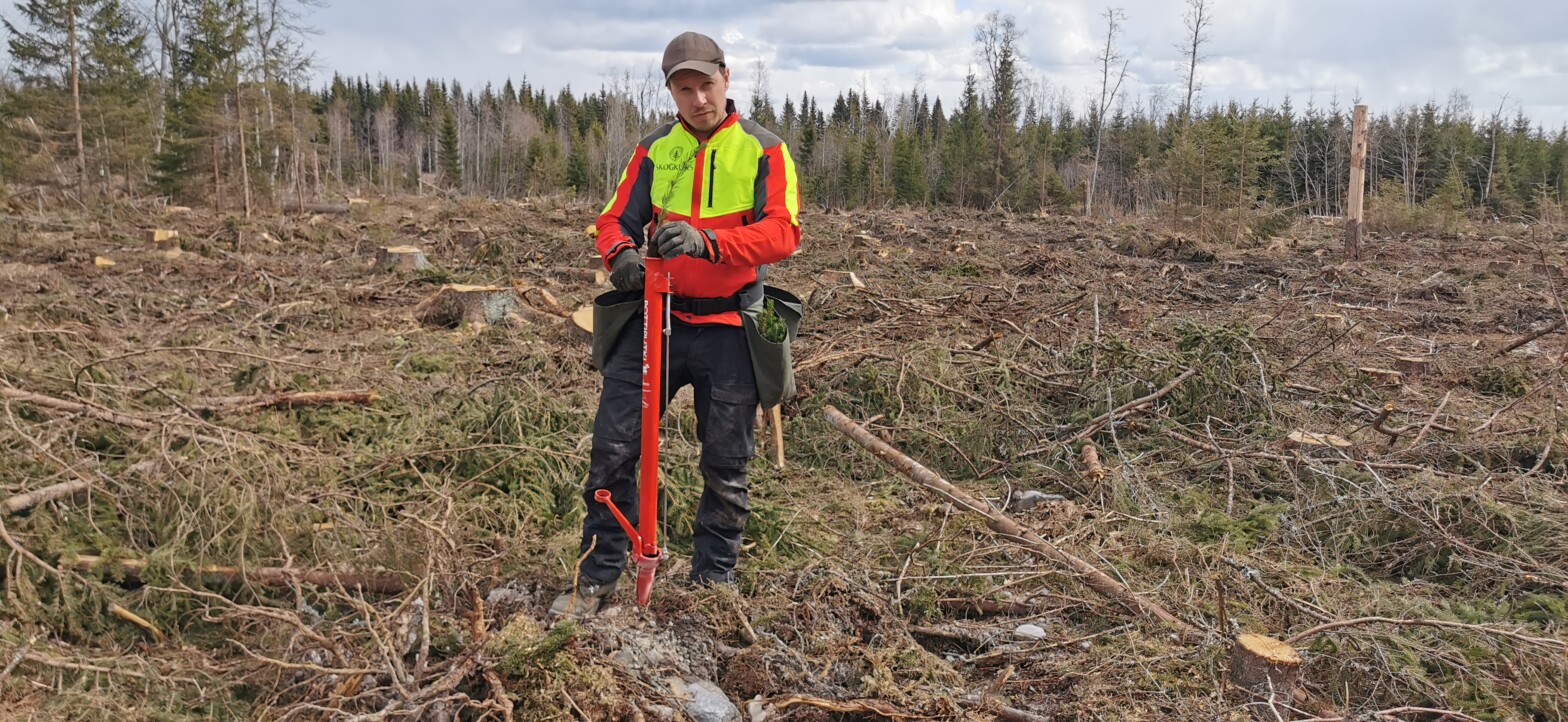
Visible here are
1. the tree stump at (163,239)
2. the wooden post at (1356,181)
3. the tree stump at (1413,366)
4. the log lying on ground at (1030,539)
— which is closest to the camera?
the log lying on ground at (1030,539)

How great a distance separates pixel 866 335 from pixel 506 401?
145 inches

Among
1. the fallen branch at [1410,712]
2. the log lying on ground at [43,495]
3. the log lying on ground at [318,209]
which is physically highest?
the log lying on ground at [318,209]

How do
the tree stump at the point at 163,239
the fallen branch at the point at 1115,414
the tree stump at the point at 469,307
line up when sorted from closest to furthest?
the fallen branch at the point at 1115,414 → the tree stump at the point at 469,307 → the tree stump at the point at 163,239

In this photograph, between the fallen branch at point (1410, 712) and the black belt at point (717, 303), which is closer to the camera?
the fallen branch at point (1410, 712)

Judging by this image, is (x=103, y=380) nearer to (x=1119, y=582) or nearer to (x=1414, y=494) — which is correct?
(x=1119, y=582)

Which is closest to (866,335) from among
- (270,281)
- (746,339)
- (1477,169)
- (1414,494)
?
(1414,494)

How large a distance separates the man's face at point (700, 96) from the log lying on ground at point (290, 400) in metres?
A: 3.13

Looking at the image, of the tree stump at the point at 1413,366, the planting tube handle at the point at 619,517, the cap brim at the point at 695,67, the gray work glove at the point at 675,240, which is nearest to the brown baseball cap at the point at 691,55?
the cap brim at the point at 695,67

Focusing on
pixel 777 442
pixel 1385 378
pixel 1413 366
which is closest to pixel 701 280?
pixel 777 442

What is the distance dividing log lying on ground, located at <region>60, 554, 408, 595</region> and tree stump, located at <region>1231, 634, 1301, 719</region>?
2.77m

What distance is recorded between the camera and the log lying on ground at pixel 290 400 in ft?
14.9

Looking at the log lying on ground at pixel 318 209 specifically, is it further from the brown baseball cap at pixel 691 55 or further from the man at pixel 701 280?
the brown baseball cap at pixel 691 55

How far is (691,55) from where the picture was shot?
9.03 ft

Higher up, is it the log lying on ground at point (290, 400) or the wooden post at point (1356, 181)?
the wooden post at point (1356, 181)
